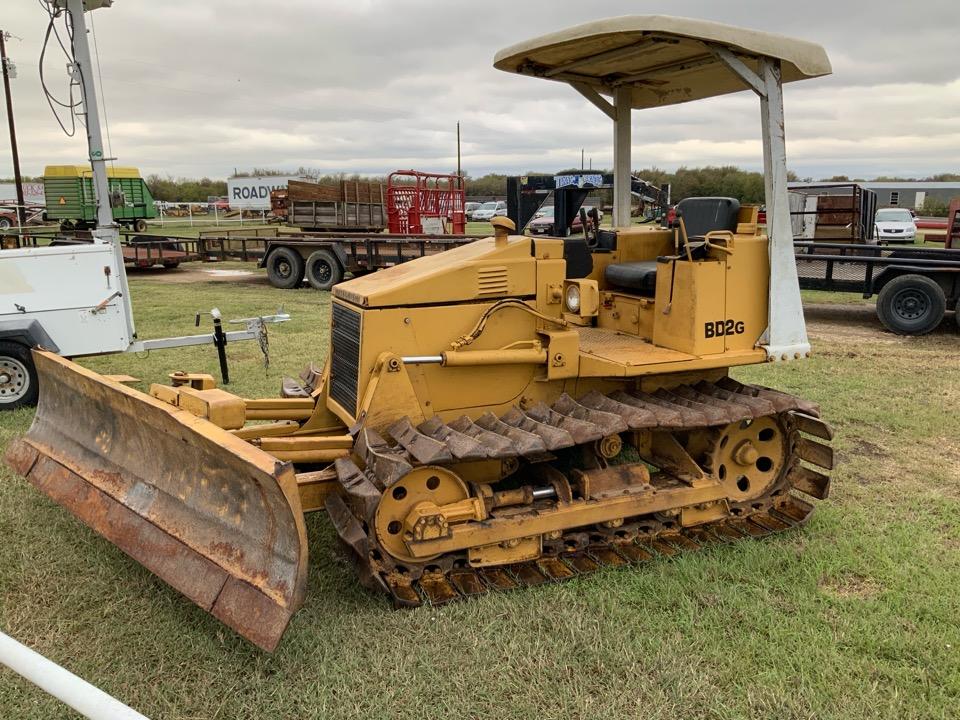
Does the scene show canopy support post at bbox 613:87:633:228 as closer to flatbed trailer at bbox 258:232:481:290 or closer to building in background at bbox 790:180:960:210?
flatbed trailer at bbox 258:232:481:290

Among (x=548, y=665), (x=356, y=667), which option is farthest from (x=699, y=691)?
(x=356, y=667)

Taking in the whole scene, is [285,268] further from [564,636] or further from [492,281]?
[564,636]

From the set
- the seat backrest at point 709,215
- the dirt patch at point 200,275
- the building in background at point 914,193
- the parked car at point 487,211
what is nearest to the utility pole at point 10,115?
the dirt patch at point 200,275

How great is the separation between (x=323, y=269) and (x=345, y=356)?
41.0 ft

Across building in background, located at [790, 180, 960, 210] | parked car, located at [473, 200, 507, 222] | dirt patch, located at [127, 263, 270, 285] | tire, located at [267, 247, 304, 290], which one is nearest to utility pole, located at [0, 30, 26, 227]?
dirt patch, located at [127, 263, 270, 285]

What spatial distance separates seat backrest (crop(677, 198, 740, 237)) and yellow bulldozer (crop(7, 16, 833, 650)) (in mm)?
20

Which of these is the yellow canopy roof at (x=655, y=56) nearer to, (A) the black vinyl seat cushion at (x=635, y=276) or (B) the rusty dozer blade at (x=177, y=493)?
(A) the black vinyl seat cushion at (x=635, y=276)

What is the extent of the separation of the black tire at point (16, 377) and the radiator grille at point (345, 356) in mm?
4298

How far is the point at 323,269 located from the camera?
54.3ft

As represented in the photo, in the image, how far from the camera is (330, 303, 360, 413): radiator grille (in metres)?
4.29

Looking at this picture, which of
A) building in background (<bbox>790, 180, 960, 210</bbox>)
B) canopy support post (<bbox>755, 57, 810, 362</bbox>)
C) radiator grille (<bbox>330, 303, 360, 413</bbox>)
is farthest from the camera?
building in background (<bbox>790, 180, 960, 210</bbox>)

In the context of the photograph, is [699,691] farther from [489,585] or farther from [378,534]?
[378,534]

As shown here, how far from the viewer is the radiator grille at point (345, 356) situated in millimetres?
4285

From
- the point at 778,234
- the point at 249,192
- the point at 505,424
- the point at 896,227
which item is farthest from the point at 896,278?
the point at 249,192
